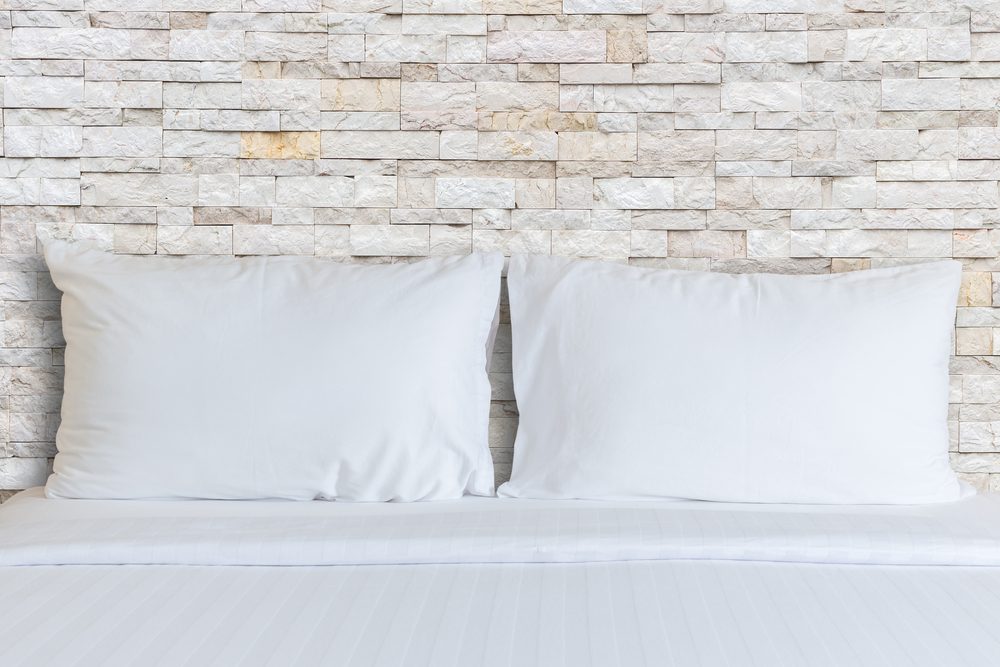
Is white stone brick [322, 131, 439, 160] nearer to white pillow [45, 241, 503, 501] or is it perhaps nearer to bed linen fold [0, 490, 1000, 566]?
white pillow [45, 241, 503, 501]

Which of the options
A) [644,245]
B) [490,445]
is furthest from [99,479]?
[644,245]

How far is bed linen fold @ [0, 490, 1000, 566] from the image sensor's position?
113 centimetres

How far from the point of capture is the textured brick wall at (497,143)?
5.39 ft

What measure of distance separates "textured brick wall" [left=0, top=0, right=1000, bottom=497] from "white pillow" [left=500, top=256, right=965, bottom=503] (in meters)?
0.21

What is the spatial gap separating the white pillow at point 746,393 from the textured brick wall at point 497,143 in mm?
206

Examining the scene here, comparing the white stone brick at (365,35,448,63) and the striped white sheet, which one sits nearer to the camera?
the striped white sheet

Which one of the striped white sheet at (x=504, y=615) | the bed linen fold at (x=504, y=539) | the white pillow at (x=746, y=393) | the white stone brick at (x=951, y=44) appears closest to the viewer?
the striped white sheet at (x=504, y=615)

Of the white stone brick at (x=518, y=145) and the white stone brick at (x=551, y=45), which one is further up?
the white stone brick at (x=551, y=45)

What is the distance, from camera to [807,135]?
165cm

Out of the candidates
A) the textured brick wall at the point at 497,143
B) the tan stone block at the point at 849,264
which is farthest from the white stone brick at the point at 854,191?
the tan stone block at the point at 849,264

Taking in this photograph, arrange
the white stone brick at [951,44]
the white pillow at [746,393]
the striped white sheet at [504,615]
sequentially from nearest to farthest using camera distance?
Answer: the striped white sheet at [504,615]
the white pillow at [746,393]
the white stone brick at [951,44]

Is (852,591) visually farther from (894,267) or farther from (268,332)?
(268,332)

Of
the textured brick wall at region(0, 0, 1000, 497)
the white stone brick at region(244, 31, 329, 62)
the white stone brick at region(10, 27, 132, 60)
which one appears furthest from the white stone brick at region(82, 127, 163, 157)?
the white stone brick at region(244, 31, 329, 62)

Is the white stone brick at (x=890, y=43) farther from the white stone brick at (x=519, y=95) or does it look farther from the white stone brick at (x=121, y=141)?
the white stone brick at (x=121, y=141)
